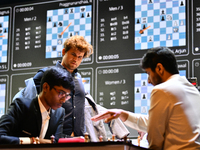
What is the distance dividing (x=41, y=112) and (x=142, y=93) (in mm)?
2103

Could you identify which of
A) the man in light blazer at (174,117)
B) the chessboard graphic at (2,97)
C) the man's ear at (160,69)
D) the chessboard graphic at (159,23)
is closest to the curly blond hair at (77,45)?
the chessboard graphic at (159,23)

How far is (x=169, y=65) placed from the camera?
2600 millimetres

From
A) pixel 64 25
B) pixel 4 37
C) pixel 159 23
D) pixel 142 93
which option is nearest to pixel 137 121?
pixel 142 93

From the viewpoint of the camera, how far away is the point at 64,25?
200 inches

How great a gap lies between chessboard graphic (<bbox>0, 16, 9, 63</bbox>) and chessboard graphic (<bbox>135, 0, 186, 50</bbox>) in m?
2.02

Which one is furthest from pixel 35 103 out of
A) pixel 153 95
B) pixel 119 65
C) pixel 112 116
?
pixel 119 65

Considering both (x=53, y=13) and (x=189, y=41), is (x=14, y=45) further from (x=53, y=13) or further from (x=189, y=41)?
(x=189, y=41)

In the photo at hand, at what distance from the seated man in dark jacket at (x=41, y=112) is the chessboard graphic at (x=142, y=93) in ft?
5.96

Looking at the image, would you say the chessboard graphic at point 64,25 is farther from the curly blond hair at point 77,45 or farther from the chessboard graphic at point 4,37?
the curly blond hair at point 77,45

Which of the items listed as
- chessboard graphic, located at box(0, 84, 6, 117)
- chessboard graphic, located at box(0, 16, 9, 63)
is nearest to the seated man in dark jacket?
chessboard graphic, located at box(0, 84, 6, 117)

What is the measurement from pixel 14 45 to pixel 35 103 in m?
2.78

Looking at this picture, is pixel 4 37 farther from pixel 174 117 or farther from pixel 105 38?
pixel 174 117

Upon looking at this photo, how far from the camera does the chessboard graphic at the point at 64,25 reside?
4.97m

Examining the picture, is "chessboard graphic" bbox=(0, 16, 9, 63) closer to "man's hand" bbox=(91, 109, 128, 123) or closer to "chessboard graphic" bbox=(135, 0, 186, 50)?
"chessboard graphic" bbox=(135, 0, 186, 50)
